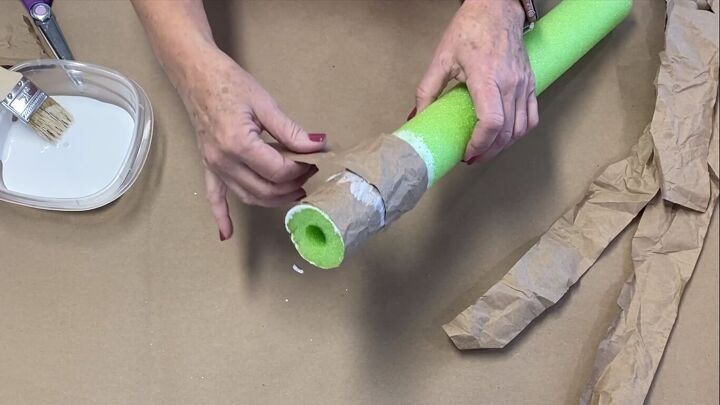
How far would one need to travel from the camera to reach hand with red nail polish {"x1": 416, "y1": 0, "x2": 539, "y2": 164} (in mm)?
742

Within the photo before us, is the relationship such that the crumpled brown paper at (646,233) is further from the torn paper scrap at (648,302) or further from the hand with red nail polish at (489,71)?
the hand with red nail polish at (489,71)

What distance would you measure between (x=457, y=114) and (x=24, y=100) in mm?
628

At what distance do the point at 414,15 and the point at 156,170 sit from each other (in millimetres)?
479

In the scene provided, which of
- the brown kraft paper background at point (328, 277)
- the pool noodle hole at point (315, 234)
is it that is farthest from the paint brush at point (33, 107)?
the pool noodle hole at point (315, 234)

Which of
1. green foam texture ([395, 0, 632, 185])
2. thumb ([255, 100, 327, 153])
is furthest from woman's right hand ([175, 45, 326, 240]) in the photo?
green foam texture ([395, 0, 632, 185])

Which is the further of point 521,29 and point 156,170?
point 156,170

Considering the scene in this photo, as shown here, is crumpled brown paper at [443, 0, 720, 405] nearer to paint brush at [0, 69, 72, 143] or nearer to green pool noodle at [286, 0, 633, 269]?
green pool noodle at [286, 0, 633, 269]

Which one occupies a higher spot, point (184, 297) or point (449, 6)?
point (449, 6)

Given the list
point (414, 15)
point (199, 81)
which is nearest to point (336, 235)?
point (199, 81)

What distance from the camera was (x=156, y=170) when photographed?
102cm

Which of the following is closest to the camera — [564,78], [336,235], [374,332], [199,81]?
[336,235]

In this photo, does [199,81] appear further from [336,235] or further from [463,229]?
[463,229]

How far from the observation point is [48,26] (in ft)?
3.18

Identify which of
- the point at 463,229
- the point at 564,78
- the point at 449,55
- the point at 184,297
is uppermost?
the point at 449,55
